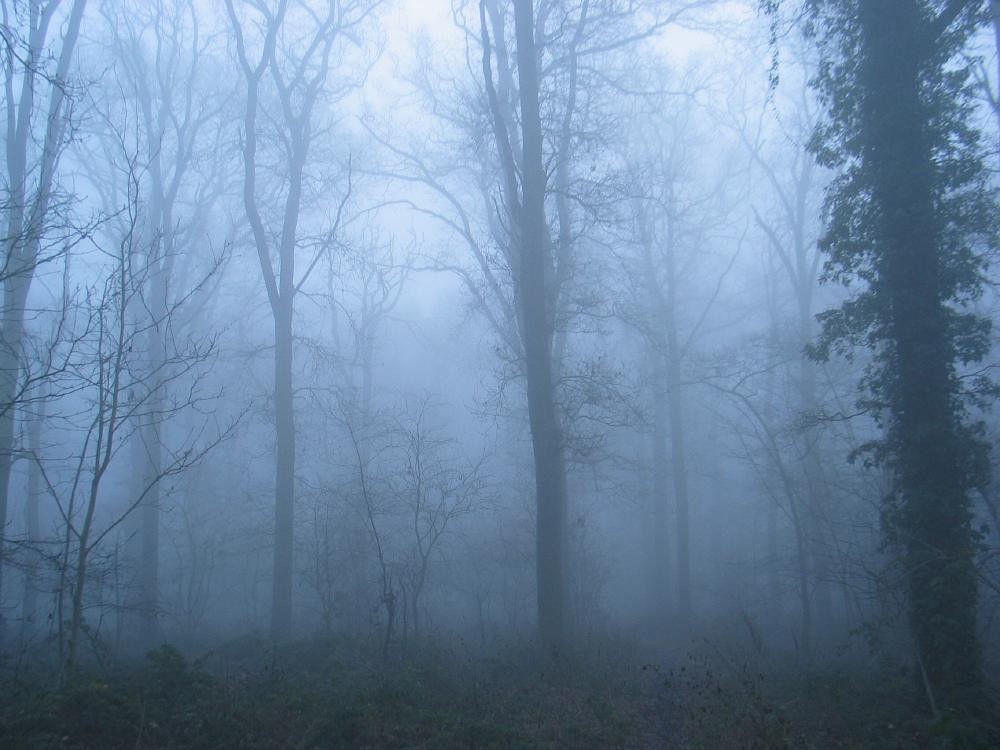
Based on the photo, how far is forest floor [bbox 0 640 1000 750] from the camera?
19.3 ft

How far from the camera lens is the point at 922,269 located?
8195 millimetres

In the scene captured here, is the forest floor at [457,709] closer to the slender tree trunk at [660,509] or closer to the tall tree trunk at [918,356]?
the tall tree trunk at [918,356]

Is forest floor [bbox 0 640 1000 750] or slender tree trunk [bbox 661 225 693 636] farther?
slender tree trunk [bbox 661 225 693 636]

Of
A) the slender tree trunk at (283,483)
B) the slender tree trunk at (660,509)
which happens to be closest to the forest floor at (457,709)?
the slender tree trunk at (283,483)

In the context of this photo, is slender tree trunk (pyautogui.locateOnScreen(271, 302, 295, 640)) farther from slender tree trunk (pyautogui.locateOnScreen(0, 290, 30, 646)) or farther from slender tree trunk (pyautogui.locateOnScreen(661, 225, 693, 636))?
slender tree trunk (pyautogui.locateOnScreen(661, 225, 693, 636))

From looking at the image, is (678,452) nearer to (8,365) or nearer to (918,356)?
(918,356)

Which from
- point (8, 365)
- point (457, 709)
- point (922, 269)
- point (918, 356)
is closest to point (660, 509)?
point (918, 356)

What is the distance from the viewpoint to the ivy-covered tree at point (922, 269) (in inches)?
302

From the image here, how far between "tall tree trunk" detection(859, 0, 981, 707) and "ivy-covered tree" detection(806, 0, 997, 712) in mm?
13

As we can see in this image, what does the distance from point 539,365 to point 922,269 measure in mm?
5574

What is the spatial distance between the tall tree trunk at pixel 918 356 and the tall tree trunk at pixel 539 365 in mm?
4846

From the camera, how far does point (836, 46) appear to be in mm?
9555

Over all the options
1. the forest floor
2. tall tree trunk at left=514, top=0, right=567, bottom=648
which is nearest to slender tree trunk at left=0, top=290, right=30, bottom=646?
the forest floor

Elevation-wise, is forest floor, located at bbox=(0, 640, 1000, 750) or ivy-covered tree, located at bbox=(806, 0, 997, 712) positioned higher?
ivy-covered tree, located at bbox=(806, 0, 997, 712)
